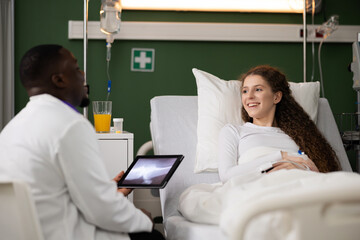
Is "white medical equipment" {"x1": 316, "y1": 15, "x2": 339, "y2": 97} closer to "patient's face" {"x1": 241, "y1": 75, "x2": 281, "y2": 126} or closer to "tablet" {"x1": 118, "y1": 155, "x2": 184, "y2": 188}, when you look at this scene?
"patient's face" {"x1": 241, "y1": 75, "x2": 281, "y2": 126}

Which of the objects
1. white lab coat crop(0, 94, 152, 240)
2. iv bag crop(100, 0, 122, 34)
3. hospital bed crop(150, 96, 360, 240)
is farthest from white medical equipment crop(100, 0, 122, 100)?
white lab coat crop(0, 94, 152, 240)

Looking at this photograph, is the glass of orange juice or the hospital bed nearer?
the hospital bed

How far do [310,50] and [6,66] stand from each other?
2268 mm

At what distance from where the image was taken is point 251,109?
2.02 m

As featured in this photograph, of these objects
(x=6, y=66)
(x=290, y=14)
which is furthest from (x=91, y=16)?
(x=290, y=14)

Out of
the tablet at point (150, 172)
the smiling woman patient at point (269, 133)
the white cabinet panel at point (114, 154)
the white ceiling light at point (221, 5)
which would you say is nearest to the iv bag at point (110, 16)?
the white ceiling light at point (221, 5)

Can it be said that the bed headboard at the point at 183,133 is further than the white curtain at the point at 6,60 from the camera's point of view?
No

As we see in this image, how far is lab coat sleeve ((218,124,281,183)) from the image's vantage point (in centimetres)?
175

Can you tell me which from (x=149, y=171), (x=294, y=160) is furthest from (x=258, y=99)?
(x=149, y=171)

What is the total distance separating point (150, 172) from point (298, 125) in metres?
0.81

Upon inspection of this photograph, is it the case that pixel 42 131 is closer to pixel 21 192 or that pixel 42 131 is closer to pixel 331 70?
pixel 21 192

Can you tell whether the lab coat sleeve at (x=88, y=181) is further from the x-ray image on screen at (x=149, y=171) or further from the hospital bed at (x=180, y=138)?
the hospital bed at (x=180, y=138)

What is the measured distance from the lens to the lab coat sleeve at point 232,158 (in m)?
1.75

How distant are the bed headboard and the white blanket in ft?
1.80
